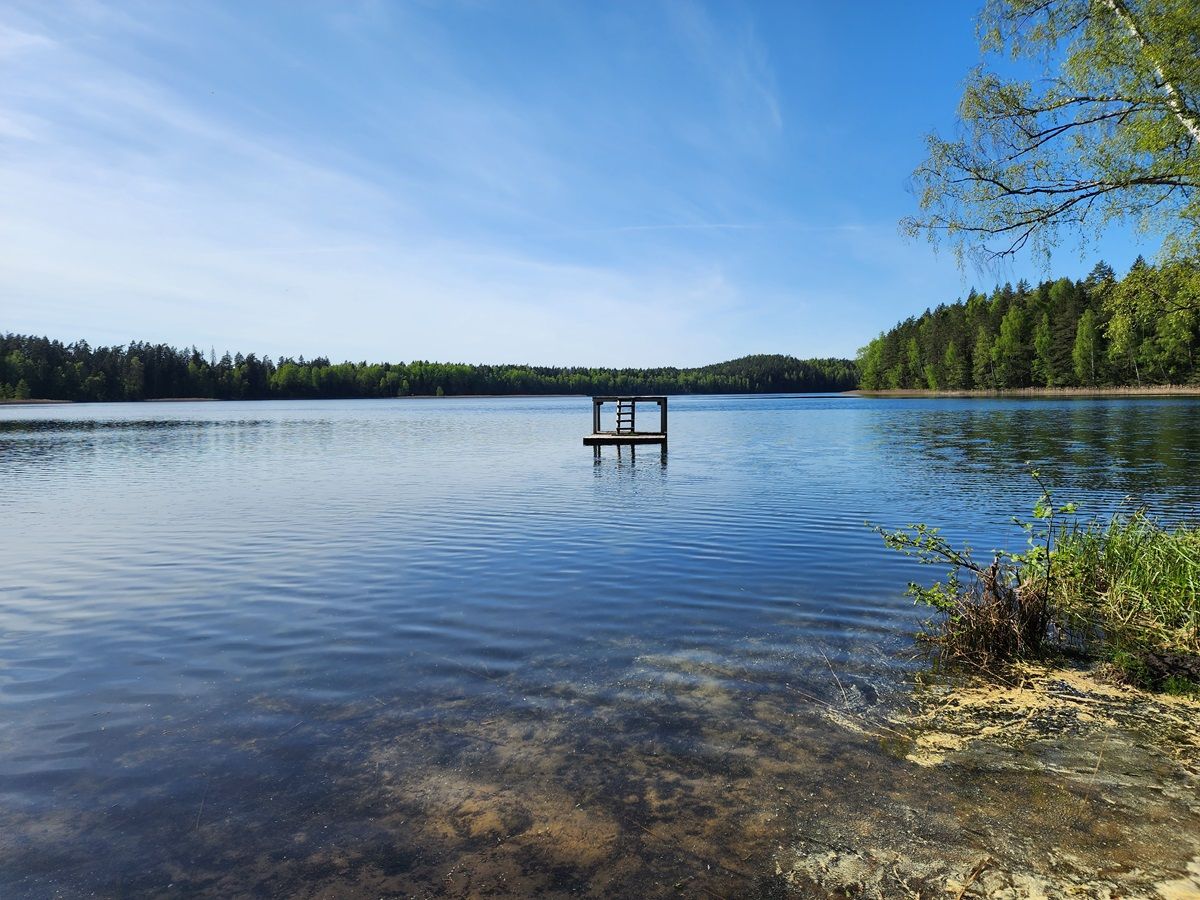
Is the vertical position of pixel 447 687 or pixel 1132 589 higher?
pixel 1132 589

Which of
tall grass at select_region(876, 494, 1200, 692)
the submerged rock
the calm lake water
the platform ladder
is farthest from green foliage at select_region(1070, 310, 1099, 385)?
the submerged rock

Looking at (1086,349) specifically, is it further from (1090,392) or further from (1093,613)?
(1093,613)

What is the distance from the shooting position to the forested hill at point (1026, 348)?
A: 10294 cm

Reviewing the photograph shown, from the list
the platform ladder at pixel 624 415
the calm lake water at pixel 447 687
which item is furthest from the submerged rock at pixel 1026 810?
the platform ladder at pixel 624 415

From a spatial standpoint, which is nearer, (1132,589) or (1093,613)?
(1132,589)

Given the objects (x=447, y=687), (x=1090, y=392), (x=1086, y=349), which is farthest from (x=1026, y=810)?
(x=1090, y=392)

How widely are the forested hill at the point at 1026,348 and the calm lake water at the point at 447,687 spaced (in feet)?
254

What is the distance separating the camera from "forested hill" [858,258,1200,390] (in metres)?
103

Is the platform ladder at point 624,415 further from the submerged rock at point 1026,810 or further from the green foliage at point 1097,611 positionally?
the submerged rock at point 1026,810

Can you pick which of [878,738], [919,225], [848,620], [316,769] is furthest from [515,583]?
[919,225]

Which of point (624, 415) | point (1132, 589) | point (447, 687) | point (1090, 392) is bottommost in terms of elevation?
point (447, 687)

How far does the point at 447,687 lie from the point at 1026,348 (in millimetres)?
146531

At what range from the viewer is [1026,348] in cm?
12862

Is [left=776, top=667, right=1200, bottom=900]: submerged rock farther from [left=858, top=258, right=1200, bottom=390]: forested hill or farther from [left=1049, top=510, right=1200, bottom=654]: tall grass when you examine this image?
[left=858, top=258, right=1200, bottom=390]: forested hill
